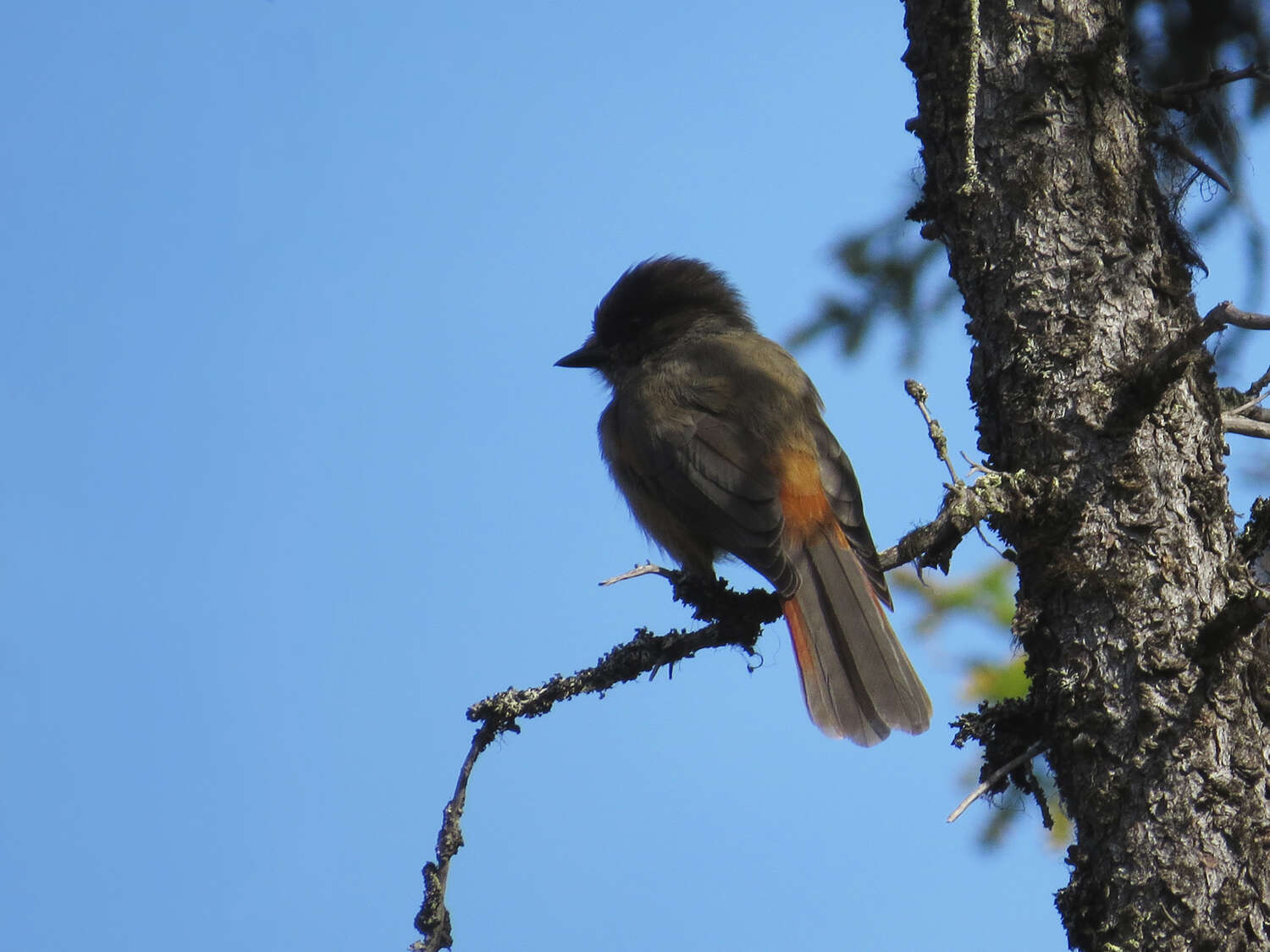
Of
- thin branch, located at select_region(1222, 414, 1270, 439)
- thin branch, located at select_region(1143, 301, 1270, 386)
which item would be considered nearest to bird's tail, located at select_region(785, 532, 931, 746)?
thin branch, located at select_region(1222, 414, 1270, 439)

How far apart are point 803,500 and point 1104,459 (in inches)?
59.3

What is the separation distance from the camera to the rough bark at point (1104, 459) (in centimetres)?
298

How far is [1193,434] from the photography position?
137 inches

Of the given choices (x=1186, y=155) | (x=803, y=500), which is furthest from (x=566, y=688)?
(x=1186, y=155)

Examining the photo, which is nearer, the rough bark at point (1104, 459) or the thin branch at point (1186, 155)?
the rough bark at point (1104, 459)

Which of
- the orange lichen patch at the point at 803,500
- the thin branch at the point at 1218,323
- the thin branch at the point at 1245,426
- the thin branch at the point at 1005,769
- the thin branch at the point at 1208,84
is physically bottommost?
the thin branch at the point at 1005,769

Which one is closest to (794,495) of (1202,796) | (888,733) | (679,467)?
(679,467)

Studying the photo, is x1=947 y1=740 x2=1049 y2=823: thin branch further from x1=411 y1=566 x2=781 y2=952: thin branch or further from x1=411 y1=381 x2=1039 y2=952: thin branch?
x1=411 y1=566 x2=781 y2=952: thin branch

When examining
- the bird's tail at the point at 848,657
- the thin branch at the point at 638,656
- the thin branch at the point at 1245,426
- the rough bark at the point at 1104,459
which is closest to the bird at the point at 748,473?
the bird's tail at the point at 848,657

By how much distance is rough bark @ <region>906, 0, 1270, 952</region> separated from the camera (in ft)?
9.78

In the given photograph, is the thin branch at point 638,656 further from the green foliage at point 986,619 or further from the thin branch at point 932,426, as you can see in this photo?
the green foliage at point 986,619

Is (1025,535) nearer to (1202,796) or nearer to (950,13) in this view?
(1202,796)

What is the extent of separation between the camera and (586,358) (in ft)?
20.8

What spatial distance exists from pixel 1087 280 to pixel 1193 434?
0.51 meters
